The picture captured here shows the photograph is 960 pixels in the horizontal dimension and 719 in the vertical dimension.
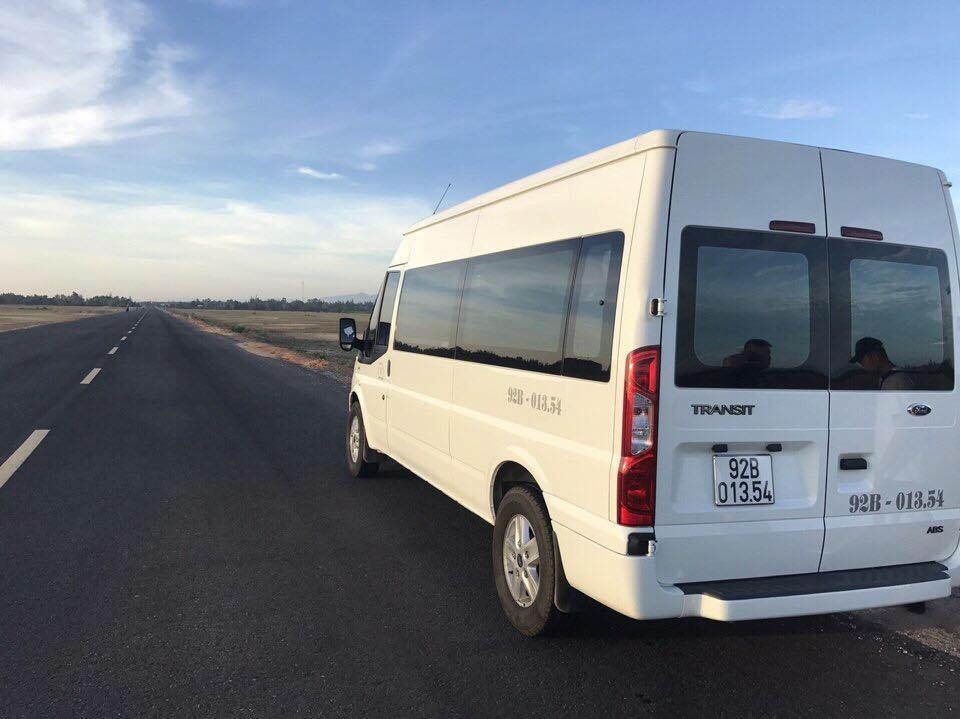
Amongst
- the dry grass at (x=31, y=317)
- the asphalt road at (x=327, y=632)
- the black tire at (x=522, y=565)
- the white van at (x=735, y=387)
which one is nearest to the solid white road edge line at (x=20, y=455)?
the asphalt road at (x=327, y=632)

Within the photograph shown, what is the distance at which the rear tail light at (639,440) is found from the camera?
3156 mm

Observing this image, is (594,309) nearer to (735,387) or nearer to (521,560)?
(735,387)

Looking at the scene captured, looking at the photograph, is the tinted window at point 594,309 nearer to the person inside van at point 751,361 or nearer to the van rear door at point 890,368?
the person inside van at point 751,361

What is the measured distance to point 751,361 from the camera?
333 cm

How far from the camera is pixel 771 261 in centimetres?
338

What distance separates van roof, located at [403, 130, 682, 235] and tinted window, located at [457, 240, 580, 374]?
38 centimetres

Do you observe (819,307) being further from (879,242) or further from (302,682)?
(302,682)

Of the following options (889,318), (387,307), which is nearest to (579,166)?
(889,318)

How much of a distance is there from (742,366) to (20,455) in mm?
7901

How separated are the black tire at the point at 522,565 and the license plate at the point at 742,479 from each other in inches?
36.1

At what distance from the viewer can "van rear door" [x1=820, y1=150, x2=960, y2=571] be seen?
3.48m

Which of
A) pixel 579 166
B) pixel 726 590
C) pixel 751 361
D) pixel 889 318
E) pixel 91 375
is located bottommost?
pixel 91 375

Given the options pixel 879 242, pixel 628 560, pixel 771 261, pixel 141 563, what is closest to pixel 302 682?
pixel 628 560

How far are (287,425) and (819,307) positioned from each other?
830cm
